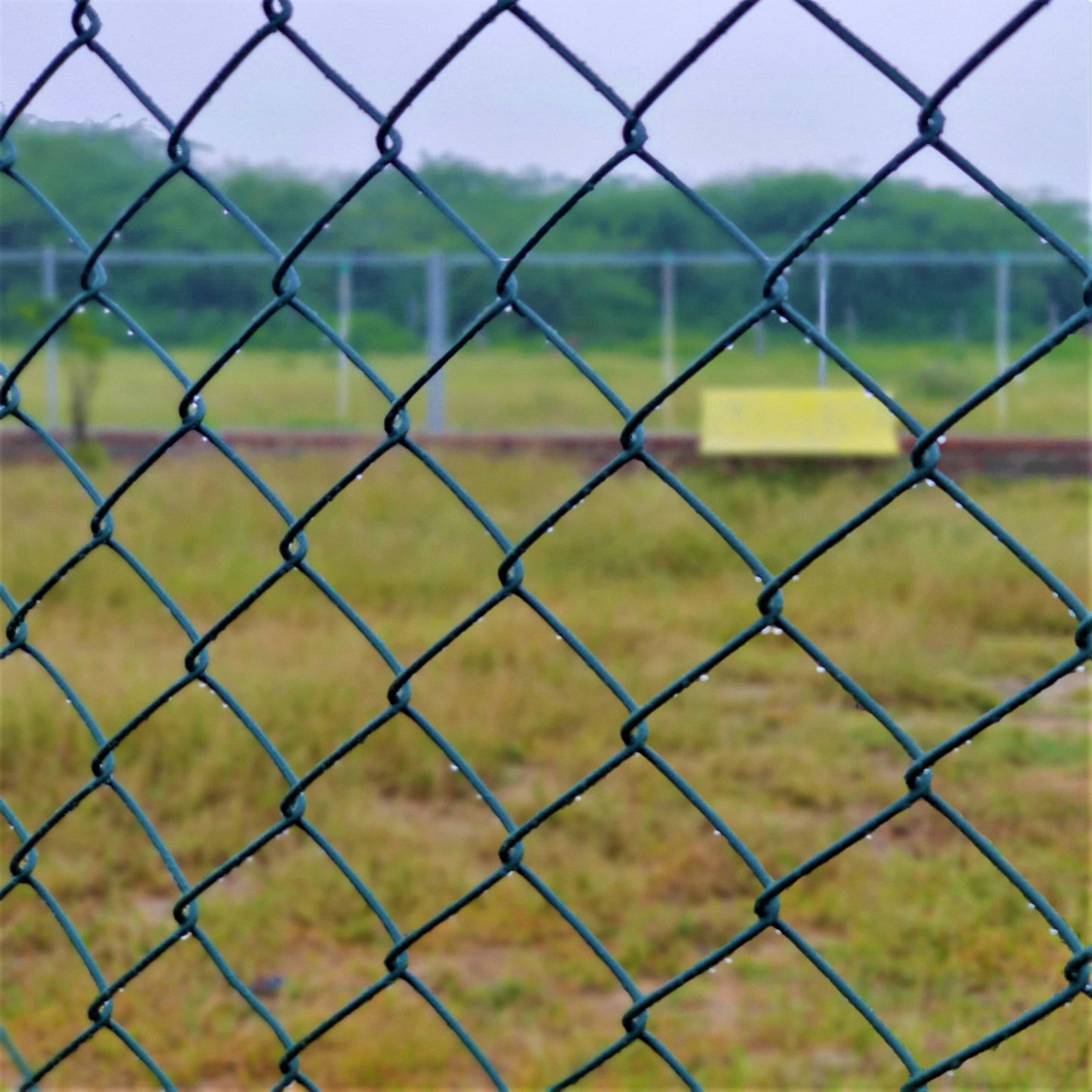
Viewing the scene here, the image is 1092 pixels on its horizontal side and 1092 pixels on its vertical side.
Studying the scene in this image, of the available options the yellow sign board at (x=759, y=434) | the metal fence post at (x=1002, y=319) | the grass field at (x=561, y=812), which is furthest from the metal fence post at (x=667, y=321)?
the grass field at (x=561, y=812)

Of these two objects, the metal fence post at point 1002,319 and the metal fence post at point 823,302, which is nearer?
the metal fence post at point 823,302

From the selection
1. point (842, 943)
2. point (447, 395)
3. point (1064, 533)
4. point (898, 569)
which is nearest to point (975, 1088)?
point (842, 943)

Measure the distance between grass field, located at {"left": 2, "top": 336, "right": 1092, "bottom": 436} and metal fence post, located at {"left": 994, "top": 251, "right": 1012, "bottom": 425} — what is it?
8 centimetres

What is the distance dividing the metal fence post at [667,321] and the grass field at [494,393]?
0.17 ft

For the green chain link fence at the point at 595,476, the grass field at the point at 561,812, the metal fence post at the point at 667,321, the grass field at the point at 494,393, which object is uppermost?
the metal fence post at the point at 667,321

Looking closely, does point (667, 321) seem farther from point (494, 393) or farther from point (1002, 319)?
point (1002, 319)

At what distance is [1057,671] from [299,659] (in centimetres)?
372

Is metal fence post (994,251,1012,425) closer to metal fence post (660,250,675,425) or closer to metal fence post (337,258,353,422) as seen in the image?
metal fence post (660,250,675,425)

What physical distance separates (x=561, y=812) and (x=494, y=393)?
666 centimetres

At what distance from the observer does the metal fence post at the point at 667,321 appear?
977 centimetres

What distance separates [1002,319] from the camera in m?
9.23

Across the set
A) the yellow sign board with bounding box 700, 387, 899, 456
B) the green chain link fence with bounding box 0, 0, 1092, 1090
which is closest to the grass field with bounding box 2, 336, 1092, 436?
the yellow sign board with bounding box 700, 387, 899, 456

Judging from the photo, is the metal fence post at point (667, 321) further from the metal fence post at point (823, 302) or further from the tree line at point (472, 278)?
the metal fence post at point (823, 302)

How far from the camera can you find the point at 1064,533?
615 centimetres
